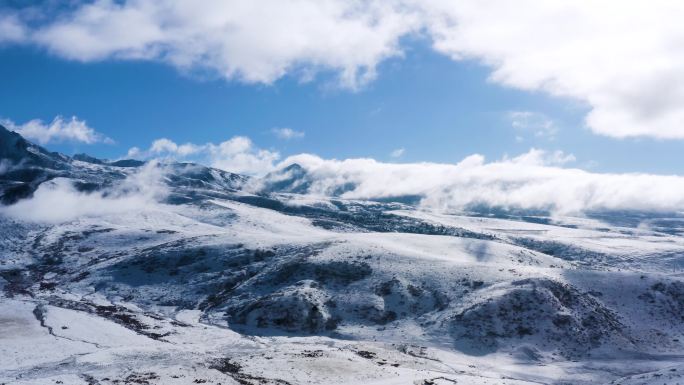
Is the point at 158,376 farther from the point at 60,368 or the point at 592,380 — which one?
the point at 592,380

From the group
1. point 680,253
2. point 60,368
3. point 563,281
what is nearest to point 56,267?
point 60,368

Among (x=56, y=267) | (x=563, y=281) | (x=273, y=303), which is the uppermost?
(x=563, y=281)

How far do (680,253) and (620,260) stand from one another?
16903mm

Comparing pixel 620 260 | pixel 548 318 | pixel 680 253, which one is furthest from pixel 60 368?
pixel 680 253

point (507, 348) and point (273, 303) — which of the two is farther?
point (273, 303)

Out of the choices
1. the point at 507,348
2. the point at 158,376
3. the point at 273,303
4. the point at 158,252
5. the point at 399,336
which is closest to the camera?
the point at 158,376

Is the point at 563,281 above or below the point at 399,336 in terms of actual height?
above

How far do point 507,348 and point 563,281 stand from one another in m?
22.4

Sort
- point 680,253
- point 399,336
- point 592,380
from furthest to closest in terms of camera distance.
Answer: point 680,253 < point 399,336 < point 592,380

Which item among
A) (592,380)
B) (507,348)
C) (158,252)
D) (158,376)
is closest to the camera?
(158,376)

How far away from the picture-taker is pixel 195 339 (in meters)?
59.4

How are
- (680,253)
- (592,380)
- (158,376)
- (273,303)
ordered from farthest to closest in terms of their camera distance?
(680,253) < (273,303) < (592,380) < (158,376)

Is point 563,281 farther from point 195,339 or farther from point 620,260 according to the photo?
point 620,260

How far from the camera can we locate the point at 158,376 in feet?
140
